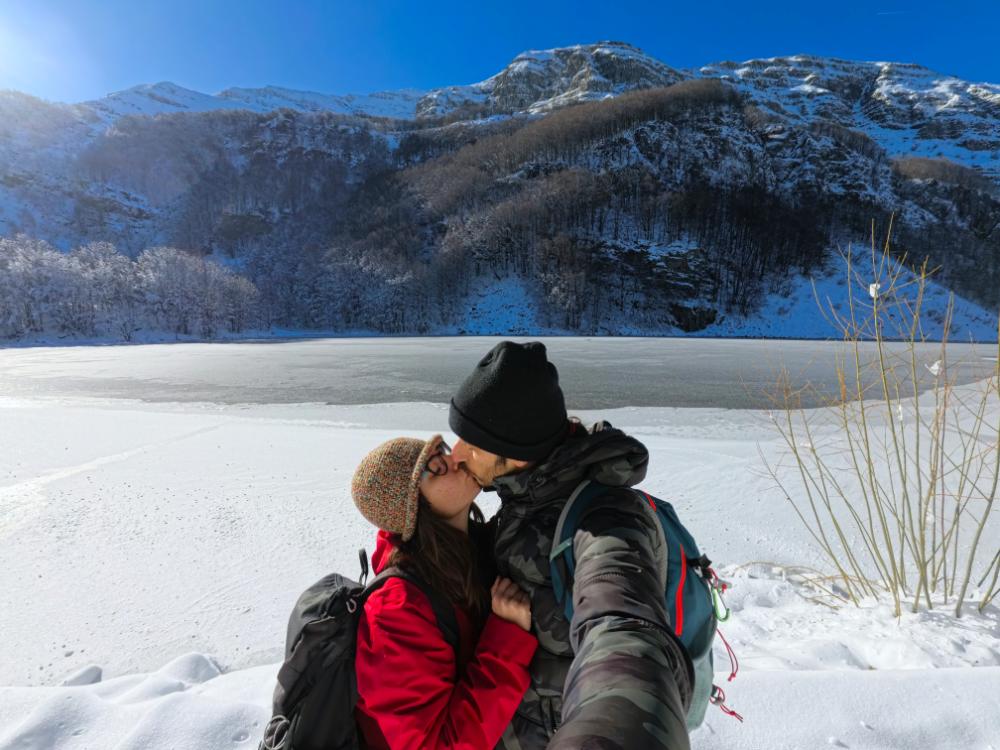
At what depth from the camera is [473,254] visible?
245 ft

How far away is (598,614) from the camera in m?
0.98

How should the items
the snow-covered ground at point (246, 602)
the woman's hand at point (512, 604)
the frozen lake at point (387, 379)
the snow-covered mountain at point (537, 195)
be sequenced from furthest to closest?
1. the snow-covered mountain at point (537, 195)
2. the frozen lake at point (387, 379)
3. the snow-covered ground at point (246, 602)
4. the woman's hand at point (512, 604)

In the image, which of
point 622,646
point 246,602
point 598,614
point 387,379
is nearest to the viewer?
point 622,646

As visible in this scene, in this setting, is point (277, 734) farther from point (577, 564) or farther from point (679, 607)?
point (679, 607)

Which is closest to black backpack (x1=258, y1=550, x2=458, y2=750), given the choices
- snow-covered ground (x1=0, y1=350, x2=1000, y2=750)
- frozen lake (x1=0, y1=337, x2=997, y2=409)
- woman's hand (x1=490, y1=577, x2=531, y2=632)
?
woman's hand (x1=490, y1=577, x2=531, y2=632)

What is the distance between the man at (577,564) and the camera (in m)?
0.76

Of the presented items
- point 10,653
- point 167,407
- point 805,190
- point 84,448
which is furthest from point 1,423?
point 805,190

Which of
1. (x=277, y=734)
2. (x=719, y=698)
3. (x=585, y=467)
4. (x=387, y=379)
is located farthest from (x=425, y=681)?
(x=387, y=379)

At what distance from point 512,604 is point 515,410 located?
54 centimetres

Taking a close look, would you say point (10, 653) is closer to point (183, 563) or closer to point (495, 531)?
point (183, 563)

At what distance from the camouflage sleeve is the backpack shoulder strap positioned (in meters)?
0.40

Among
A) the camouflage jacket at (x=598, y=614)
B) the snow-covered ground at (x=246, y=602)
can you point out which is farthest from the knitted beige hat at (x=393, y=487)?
the snow-covered ground at (x=246, y=602)

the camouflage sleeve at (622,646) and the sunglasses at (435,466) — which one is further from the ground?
the sunglasses at (435,466)

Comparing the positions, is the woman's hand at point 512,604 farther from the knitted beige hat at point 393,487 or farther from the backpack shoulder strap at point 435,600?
the knitted beige hat at point 393,487
